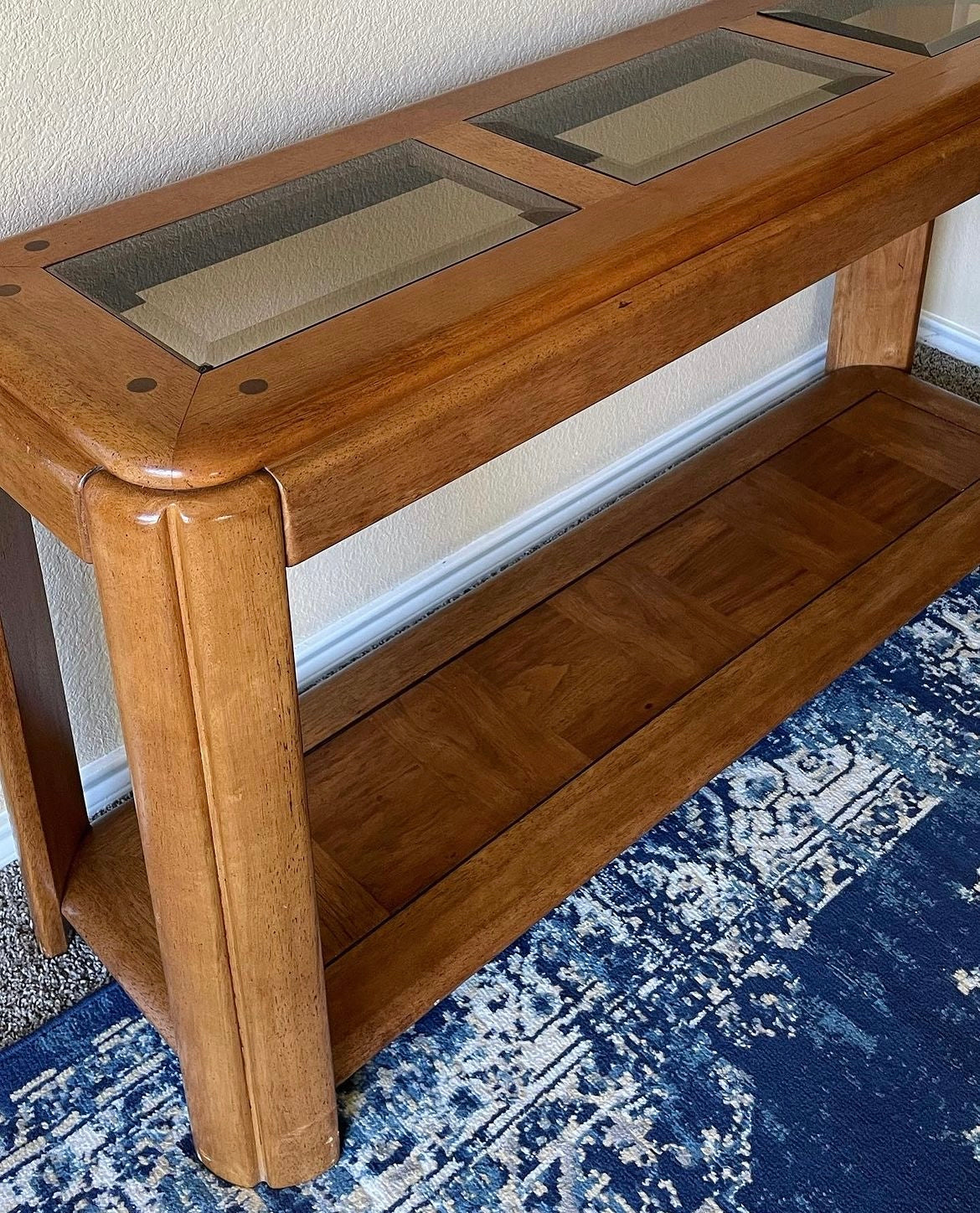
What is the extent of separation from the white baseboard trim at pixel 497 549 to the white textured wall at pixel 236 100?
0.08ft

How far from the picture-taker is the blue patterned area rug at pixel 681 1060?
123 cm

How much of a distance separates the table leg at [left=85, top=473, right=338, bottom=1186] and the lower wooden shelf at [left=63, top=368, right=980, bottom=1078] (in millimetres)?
114

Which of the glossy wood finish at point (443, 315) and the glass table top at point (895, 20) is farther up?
the glass table top at point (895, 20)

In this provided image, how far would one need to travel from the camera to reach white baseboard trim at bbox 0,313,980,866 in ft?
5.22

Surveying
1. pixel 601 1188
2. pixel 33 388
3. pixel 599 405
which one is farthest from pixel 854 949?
pixel 33 388

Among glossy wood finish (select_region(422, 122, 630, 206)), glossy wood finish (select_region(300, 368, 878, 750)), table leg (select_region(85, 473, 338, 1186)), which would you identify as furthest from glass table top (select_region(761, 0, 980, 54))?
table leg (select_region(85, 473, 338, 1186))

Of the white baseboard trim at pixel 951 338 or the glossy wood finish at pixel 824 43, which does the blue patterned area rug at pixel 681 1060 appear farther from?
the white baseboard trim at pixel 951 338

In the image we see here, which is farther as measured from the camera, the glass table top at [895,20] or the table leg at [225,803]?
the glass table top at [895,20]

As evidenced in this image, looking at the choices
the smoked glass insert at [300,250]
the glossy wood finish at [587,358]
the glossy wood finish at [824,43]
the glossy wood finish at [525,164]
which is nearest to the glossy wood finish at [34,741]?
the smoked glass insert at [300,250]

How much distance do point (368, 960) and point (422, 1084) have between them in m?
0.13

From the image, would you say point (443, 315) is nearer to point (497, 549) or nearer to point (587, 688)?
point (587, 688)

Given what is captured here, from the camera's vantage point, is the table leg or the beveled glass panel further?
the beveled glass panel

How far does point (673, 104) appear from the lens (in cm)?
131

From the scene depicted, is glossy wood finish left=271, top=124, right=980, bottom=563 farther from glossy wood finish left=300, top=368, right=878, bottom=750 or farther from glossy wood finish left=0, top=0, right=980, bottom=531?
glossy wood finish left=300, top=368, right=878, bottom=750
